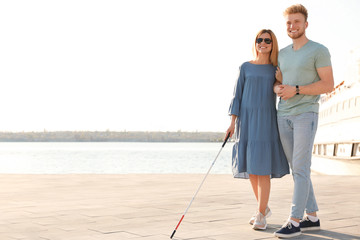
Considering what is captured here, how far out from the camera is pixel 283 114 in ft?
16.4

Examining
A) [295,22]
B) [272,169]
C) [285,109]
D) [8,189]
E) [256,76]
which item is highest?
[295,22]

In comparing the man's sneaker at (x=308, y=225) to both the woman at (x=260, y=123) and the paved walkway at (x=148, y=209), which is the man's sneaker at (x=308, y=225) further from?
the woman at (x=260, y=123)

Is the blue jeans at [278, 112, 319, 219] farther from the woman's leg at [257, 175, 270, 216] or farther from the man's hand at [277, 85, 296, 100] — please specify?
the woman's leg at [257, 175, 270, 216]

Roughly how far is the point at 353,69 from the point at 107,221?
22011mm

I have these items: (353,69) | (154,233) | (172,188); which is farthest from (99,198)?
(353,69)

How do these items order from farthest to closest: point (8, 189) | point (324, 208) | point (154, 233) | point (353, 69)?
point (353, 69) → point (8, 189) → point (324, 208) → point (154, 233)

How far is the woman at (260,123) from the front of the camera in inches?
202

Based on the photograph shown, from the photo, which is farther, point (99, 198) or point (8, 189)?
point (8, 189)

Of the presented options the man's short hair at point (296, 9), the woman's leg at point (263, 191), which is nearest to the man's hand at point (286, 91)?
the man's short hair at point (296, 9)

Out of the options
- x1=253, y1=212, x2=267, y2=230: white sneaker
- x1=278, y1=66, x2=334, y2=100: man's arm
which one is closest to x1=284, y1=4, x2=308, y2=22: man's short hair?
x1=278, y1=66, x2=334, y2=100: man's arm

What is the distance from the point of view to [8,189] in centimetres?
905

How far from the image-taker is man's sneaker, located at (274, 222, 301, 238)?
15.2 ft

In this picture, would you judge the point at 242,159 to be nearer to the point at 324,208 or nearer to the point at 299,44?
the point at 299,44

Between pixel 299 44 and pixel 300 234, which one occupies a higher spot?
pixel 299 44
